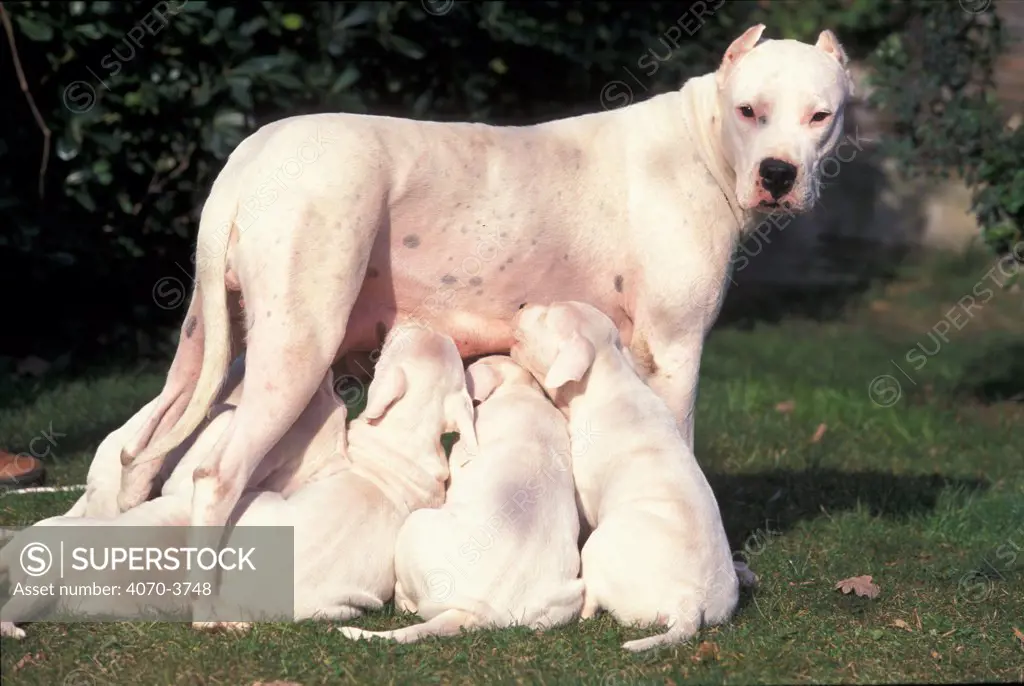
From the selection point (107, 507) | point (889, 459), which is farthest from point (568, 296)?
point (889, 459)

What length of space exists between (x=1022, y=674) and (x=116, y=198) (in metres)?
5.83

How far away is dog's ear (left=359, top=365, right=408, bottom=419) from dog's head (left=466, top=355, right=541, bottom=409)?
340 mm

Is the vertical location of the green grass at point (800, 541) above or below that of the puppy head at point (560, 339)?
below

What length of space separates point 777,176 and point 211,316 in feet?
6.51

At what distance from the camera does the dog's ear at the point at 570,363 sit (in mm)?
4879

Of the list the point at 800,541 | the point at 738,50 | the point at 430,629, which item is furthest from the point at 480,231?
the point at 800,541

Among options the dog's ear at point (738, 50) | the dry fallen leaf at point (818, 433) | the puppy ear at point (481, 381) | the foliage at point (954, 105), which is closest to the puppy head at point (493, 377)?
the puppy ear at point (481, 381)

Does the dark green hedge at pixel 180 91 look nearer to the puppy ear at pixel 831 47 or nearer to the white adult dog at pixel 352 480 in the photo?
the puppy ear at pixel 831 47

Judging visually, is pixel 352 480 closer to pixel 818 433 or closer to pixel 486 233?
pixel 486 233

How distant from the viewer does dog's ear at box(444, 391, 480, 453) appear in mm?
4777

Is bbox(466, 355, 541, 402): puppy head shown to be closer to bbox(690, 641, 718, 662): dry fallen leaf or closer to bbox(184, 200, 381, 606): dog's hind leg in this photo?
bbox(184, 200, 381, 606): dog's hind leg

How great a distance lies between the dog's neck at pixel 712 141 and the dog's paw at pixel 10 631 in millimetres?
2794

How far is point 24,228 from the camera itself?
786cm

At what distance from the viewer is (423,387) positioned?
480 cm
